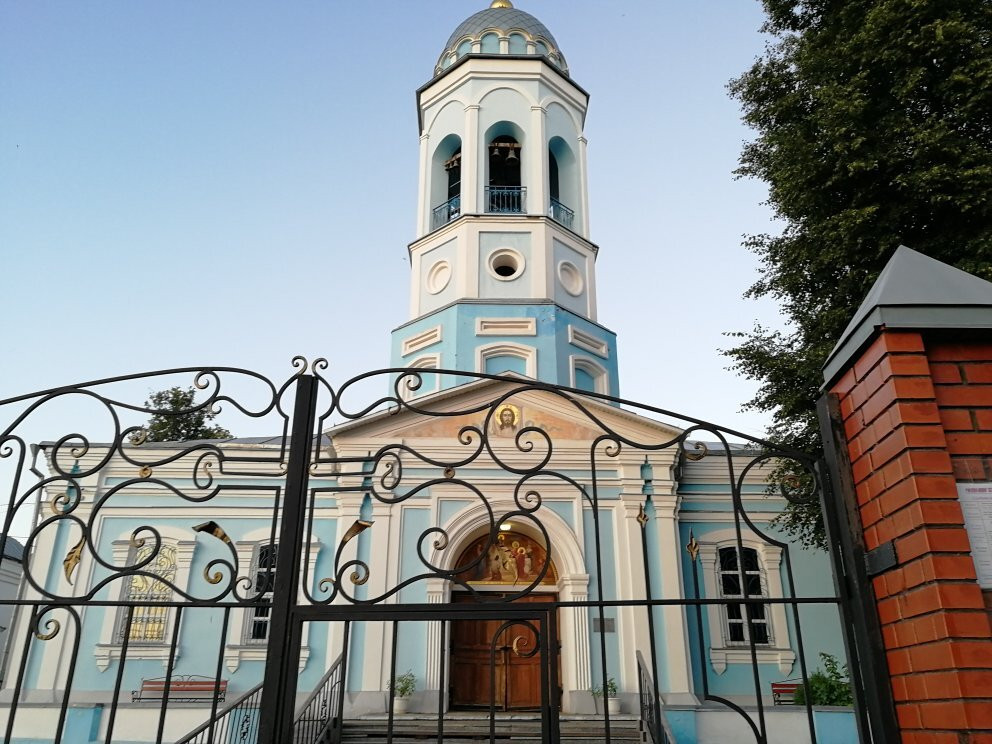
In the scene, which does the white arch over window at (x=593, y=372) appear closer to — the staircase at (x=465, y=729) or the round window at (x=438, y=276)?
the round window at (x=438, y=276)

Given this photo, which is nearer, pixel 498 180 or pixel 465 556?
pixel 465 556

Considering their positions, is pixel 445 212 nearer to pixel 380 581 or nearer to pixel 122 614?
pixel 380 581

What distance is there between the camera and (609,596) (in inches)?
531

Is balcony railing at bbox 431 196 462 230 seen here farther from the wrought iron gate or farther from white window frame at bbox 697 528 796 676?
white window frame at bbox 697 528 796 676

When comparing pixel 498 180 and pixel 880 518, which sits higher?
pixel 498 180

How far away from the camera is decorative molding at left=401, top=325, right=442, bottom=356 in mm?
17797

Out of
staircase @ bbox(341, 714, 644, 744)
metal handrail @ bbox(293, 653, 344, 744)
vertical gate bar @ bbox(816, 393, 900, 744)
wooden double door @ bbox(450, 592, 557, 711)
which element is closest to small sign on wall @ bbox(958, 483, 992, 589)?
vertical gate bar @ bbox(816, 393, 900, 744)

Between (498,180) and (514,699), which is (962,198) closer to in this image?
(514,699)

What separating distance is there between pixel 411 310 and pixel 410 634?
824cm

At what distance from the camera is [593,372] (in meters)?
18.4

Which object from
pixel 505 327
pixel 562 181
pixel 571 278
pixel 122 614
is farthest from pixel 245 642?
pixel 562 181

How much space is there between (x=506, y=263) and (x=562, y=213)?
2217mm

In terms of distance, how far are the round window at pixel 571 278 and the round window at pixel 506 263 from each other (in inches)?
39.7

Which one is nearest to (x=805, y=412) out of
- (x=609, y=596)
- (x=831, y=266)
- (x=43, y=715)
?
(x=831, y=266)
